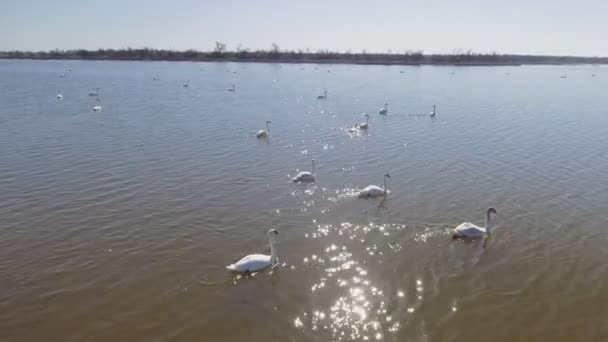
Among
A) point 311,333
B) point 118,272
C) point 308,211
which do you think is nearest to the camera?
point 311,333

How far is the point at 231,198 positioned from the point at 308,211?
280 centimetres

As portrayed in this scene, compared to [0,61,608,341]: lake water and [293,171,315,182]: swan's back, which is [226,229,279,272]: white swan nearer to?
[0,61,608,341]: lake water

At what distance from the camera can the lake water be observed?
9109 mm

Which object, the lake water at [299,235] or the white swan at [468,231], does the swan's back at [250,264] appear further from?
the white swan at [468,231]

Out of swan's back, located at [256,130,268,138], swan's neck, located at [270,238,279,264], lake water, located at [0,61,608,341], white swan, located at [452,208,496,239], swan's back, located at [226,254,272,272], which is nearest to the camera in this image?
lake water, located at [0,61,608,341]

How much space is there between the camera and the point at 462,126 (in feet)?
97.6

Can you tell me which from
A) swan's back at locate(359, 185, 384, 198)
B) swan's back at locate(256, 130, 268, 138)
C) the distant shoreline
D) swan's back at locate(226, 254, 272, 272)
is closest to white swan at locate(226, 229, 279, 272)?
swan's back at locate(226, 254, 272, 272)

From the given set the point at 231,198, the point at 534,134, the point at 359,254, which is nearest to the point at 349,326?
the point at 359,254

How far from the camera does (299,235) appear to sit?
12.9m

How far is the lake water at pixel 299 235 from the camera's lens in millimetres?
9109

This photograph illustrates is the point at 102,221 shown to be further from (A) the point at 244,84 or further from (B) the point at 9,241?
(A) the point at 244,84

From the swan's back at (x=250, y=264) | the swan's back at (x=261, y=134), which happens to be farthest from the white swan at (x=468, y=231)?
the swan's back at (x=261, y=134)

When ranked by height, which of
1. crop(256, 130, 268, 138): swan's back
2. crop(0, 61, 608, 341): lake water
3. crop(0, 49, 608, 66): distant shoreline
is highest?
crop(0, 49, 608, 66): distant shoreline

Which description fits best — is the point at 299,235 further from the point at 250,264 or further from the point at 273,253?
the point at 250,264
